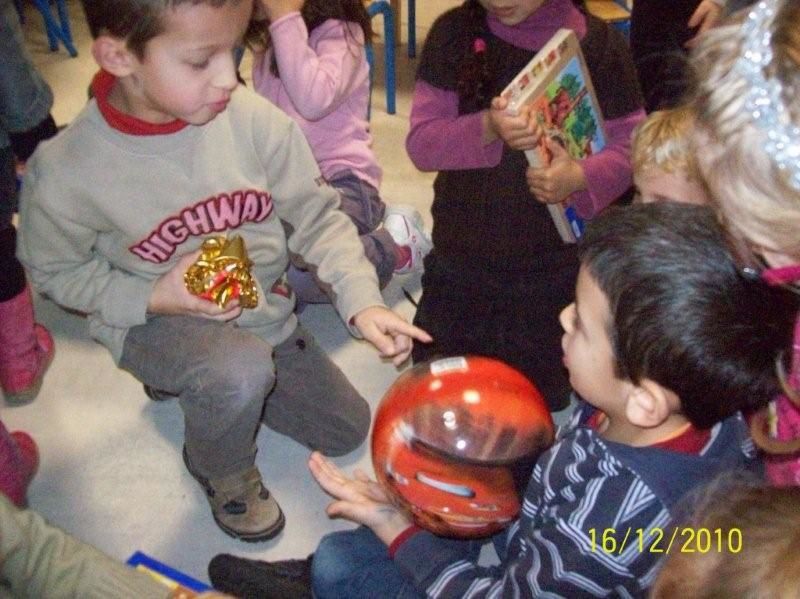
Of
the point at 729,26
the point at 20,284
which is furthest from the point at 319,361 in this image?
the point at 729,26

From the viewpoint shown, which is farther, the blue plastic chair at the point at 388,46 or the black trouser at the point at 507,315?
the blue plastic chair at the point at 388,46

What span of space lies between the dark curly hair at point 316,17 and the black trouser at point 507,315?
0.59 m

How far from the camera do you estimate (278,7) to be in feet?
5.98

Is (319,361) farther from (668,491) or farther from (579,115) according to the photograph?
(668,491)

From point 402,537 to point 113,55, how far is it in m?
0.83

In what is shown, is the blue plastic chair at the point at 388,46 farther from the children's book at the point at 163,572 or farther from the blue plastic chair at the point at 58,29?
the children's book at the point at 163,572

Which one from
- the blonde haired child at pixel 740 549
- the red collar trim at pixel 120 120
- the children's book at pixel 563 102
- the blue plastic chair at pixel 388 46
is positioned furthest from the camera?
the blue plastic chair at pixel 388 46

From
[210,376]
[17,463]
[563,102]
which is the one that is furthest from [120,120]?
[563,102]

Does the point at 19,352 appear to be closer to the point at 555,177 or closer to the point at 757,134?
→ the point at 555,177

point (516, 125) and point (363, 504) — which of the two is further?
point (516, 125)

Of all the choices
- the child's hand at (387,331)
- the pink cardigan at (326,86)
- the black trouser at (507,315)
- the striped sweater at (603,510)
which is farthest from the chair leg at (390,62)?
the striped sweater at (603,510)

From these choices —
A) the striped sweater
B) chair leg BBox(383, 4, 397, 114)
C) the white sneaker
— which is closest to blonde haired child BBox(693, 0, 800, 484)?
the striped sweater

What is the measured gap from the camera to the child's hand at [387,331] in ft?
4.66

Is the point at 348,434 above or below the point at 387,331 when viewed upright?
below
